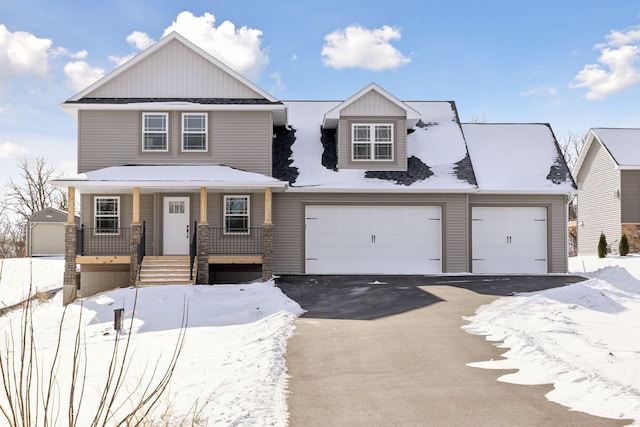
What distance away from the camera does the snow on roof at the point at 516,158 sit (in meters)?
20.5

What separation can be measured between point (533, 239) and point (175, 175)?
506 inches

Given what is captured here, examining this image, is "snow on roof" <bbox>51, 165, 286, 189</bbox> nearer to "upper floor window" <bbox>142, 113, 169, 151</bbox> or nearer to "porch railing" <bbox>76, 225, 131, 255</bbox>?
"upper floor window" <bbox>142, 113, 169, 151</bbox>

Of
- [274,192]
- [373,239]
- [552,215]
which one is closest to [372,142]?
[373,239]

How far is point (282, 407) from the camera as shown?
6.15 metres

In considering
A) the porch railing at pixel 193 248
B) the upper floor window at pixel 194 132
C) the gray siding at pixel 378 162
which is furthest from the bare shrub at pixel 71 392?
the gray siding at pixel 378 162

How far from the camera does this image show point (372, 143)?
20.4m

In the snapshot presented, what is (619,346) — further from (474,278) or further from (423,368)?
(474,278)

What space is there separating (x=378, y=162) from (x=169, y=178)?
7.31m

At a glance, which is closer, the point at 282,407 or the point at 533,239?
the point at 282,407

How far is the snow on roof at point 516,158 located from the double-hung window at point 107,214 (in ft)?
41.4

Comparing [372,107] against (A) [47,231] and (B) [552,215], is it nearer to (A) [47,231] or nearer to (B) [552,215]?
(B) [552,215]

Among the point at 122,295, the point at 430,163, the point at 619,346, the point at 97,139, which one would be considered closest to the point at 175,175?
the point at 97,139

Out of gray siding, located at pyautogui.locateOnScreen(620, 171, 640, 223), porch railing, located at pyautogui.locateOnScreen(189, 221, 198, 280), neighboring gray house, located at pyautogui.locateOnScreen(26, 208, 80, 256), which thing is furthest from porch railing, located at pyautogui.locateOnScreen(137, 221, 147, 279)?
gray siding, located at pyautogui.locateOnScreen(620, 171, 640, 223)

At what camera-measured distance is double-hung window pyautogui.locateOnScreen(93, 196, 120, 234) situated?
19.1 m
